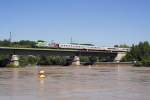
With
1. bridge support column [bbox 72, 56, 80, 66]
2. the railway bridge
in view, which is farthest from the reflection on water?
bridge support column [bbox 72, 56, 80, 66]

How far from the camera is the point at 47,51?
13988cm

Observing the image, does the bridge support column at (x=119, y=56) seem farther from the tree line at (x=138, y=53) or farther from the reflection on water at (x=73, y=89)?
the reflection on water at (x=73, y=89)

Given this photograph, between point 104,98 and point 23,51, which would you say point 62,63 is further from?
point 104,98

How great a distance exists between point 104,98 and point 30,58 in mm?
159563

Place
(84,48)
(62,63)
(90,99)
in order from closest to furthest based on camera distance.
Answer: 1. (90,99)
2. (84,48)
3. (62,63)

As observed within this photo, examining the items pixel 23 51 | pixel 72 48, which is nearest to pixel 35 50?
pixel 23 51

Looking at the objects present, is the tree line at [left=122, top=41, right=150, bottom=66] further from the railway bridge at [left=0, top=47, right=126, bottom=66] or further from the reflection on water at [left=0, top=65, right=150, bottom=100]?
the reflection on water at [left=0, top=65, right=150, bottom=100]

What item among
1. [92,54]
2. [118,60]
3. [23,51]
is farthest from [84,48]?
[23,51]

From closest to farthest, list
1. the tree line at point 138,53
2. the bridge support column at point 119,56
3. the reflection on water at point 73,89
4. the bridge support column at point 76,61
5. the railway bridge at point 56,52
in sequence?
1. the reflection on water at point 73,89
2. the railway bridge at point 56,52
3. the bridge support column at point 76,61
4. the tree line at point 138,53
5. the bridge support column at point 119,56

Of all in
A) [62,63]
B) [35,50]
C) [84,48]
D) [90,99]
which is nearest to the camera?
[90,99]

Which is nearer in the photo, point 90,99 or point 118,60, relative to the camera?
point 90,99

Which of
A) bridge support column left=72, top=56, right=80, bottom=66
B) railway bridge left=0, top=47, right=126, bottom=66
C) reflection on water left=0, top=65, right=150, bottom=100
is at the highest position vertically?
railway bridge left=0, top=47, right=126, bottom=66

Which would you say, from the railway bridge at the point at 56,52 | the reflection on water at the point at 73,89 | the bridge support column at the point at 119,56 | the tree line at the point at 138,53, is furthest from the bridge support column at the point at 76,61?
the reflection on water at the point at 73,89

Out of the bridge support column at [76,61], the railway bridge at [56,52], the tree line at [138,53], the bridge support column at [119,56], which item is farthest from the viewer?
the bridge support column at [119,56]
